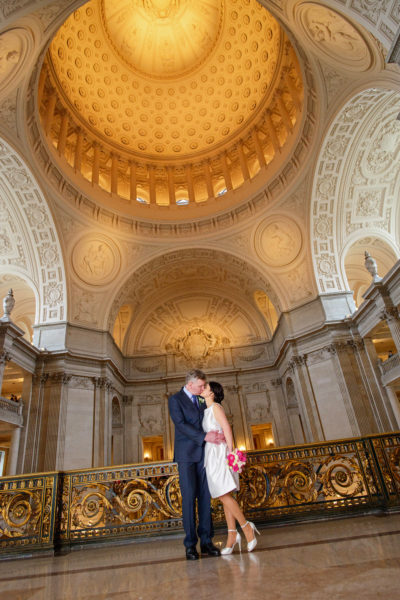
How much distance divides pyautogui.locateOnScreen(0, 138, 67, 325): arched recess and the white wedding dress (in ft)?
45.8

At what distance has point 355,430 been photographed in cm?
1391

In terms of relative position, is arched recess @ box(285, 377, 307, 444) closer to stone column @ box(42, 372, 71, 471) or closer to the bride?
stone column @ box(42, 372, 71, 471)

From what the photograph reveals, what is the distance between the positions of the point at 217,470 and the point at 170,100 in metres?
21.5

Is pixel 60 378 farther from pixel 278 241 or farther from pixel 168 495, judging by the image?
pixel 278 241

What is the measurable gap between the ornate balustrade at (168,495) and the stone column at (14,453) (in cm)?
832

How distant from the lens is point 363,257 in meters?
18.4

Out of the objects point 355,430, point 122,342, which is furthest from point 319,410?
point 122,342

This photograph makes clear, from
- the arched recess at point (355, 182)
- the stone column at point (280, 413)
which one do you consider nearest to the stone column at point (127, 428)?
the stone column at point (280, 413)

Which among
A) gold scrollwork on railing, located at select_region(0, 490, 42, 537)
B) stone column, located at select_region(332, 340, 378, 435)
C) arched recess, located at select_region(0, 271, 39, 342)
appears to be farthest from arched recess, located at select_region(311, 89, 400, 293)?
gold scrollwork on railing, located at select_region(0, 490, 42, 537)

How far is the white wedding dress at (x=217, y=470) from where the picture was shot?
3.83 meters

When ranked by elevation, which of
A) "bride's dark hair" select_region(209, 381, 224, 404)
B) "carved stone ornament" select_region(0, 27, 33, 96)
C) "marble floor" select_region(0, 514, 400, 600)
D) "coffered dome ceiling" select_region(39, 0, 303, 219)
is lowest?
"marble floor" select_region(0, 514, 400, 600)

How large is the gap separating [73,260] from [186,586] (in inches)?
640

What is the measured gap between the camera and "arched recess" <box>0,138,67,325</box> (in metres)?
15.1

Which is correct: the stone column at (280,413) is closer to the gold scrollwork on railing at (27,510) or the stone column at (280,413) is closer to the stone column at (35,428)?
the stone column at (35,428)
